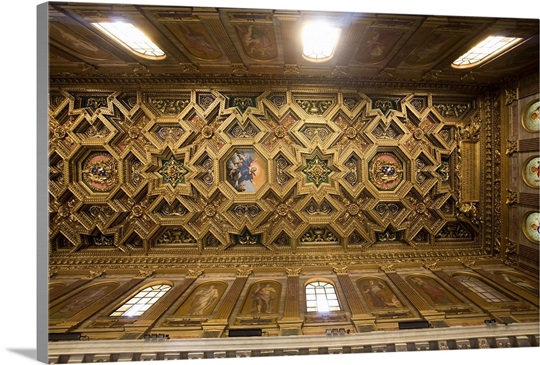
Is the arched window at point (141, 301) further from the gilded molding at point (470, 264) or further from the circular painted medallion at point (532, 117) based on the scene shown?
the circular painted medallion at point (532, 117)

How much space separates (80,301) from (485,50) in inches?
485

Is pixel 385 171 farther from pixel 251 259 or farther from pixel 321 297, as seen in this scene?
pixel 251 259

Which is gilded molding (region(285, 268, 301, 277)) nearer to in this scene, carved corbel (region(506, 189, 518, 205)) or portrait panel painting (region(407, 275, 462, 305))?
portrait panel painting (region(407, 275, 462, 305))

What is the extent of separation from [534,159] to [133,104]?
469 inches

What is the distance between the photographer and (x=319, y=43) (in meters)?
6.16

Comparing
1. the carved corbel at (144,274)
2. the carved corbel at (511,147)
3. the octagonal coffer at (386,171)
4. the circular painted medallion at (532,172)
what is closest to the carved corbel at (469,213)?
the circular painted medallion at (532,172)

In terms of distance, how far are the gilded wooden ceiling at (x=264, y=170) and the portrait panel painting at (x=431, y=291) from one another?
3.10 ft

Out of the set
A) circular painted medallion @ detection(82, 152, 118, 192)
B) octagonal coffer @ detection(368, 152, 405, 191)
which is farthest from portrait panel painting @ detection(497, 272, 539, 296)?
circular painted medallion @ detection(82, 152, 118, 192)

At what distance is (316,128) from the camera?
24.8 ft

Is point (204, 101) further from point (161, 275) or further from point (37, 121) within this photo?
point (161, 275)

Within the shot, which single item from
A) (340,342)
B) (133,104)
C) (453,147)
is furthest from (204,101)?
(453,147)

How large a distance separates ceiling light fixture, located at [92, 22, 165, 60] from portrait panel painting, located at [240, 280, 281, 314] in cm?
685

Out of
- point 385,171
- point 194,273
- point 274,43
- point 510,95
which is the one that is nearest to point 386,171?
point 385,171

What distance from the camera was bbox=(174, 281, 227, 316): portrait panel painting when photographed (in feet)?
17.9
